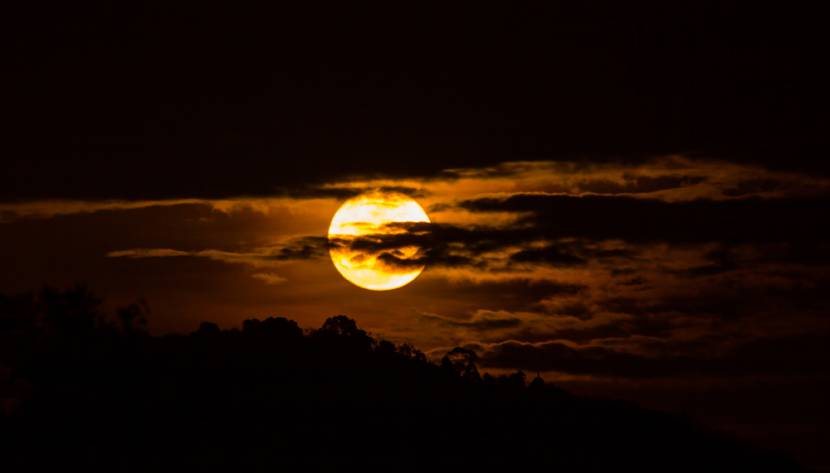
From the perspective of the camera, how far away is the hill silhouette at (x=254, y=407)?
397ft

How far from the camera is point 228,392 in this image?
543 feet

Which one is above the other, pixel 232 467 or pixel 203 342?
pixel 203 342

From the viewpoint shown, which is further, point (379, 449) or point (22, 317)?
point (379, 449)

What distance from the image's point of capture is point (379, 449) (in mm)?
165375

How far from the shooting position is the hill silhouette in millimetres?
121125

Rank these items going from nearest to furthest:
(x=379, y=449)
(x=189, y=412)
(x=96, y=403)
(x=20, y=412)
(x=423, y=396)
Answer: (x=20, y=412)
(x=96, y=403)
(x=189, y=412)
(x=379, y=449)
(x=423, y=396)

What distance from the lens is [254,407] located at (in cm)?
16438

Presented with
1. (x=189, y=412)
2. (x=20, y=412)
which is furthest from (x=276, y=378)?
(x=20, y=412)

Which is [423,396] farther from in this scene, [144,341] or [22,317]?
[22,317]

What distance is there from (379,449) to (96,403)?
45840 millimetres

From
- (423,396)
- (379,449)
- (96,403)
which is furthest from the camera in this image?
(423,396)

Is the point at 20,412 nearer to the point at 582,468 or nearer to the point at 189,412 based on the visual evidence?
the point at 189,412

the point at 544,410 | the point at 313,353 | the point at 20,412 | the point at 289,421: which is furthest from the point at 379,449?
the point at 20,412

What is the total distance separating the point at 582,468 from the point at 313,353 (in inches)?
1774
